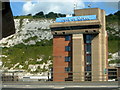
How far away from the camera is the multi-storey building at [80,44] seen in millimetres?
53959

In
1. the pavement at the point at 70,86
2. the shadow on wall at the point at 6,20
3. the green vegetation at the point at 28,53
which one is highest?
the green vegetation at the point at 28,53

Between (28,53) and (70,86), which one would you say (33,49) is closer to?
(28,53)

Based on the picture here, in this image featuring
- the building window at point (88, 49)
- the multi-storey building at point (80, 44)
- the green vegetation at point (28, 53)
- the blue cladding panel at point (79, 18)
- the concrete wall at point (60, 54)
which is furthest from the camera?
the green vegetation at point (28, 53)

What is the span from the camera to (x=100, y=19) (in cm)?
5631

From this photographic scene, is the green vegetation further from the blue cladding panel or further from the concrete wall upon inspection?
the blue cladding panel

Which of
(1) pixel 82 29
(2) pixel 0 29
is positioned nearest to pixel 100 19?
(1) pixel 82 29

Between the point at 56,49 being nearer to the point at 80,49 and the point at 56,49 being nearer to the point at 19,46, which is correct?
the point at 80,49

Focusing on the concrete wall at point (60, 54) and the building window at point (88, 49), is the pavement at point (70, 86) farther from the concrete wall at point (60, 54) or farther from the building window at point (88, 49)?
the building window at point (88, 49)

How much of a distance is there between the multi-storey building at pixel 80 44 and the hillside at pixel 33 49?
7912cm

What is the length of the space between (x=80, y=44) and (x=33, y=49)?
11712 centimetres

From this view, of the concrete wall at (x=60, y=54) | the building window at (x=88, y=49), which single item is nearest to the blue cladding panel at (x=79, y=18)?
the concrete wall at (x=60, y=54)

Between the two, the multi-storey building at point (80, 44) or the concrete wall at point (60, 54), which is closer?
the multi-storey building at point (80, 44)

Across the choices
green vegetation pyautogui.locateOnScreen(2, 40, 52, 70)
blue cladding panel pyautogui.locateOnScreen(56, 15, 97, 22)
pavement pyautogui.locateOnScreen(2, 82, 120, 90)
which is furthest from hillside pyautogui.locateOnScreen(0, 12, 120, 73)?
pavement pyautogui.locateOnScreen(2, 82, 120, 90)

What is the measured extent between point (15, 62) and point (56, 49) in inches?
4121
